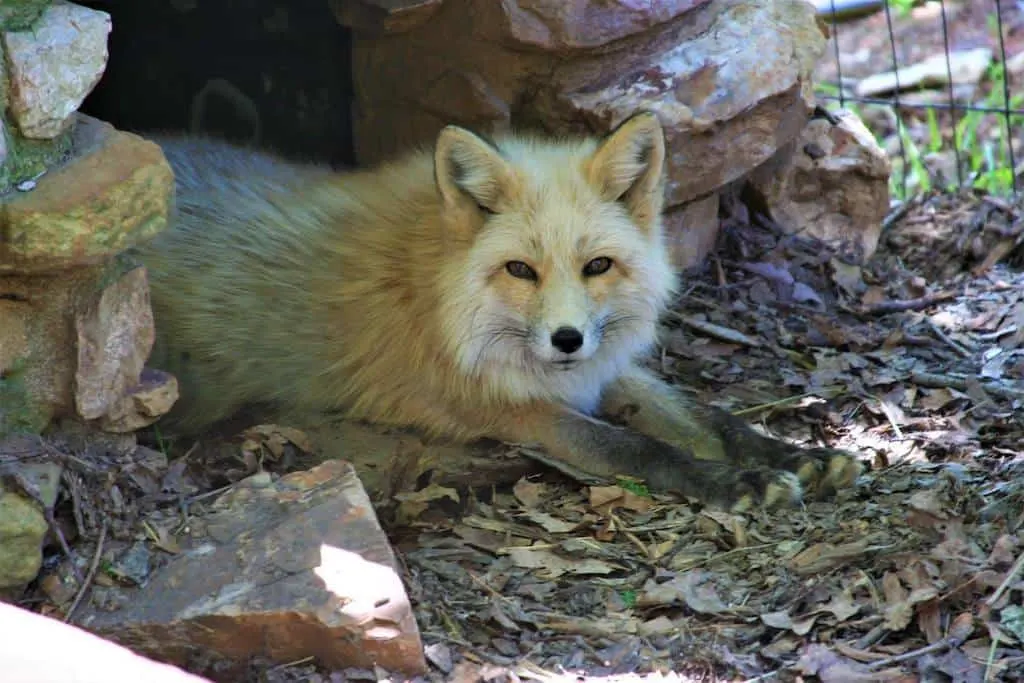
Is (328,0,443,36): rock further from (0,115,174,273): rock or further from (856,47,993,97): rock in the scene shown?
(856,47,993,97): rock

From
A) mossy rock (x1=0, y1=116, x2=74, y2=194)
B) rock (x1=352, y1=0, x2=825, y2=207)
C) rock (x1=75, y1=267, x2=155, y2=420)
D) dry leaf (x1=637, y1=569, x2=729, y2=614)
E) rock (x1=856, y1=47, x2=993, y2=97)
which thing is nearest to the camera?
mossy rock (x1=0, y1=116, x2=74, y2=194)

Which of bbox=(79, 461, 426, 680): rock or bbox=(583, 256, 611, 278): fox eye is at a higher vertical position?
bbox=(583, 256, 611, 278): fox eye

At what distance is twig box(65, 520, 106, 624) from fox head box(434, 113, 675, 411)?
4.73 ft

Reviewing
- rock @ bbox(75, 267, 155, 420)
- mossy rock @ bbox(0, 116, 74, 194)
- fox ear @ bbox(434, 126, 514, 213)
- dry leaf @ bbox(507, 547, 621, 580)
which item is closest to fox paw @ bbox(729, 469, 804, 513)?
dry leaf @ bbox(507, 547, 621, 580)

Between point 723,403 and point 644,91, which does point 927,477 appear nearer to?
point 723,403

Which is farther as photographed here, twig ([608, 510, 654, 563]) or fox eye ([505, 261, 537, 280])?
fox eye ([505, 261, 537, 280])

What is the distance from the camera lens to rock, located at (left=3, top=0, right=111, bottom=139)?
9.52ft

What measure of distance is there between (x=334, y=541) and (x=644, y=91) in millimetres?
2584

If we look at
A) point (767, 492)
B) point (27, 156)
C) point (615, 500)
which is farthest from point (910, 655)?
point (27, 156)

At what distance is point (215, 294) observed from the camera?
14.6ft

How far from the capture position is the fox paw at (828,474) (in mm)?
3861

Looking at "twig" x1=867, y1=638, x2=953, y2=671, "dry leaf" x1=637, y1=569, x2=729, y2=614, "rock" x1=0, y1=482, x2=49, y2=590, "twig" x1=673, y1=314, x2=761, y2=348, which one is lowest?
"dry leaf" x1=637, y1=569, x2=729, y2=614

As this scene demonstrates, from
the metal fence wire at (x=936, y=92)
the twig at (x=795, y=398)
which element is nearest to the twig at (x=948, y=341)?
the twig at (x=795, y=398)

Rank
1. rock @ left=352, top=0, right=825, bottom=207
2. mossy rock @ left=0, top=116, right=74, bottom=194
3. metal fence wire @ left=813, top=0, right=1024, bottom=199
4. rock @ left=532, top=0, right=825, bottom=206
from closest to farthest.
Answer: mossy rock @ left=0, top=116, right=74, bottom=194
rock @ left=352, top=0, right=825, bottom=207
rock @ left=532, top=0, right=825, bottom=206
metal fence wire @ left=813, top=0, right=1024, bottom=199
